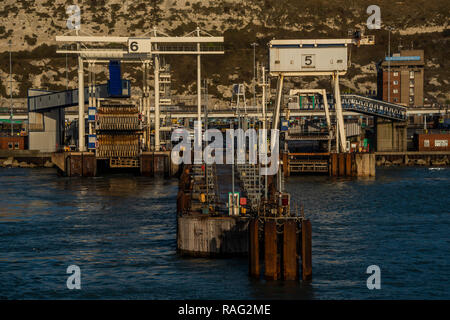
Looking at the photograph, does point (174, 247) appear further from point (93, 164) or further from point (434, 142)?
point (434, 142)

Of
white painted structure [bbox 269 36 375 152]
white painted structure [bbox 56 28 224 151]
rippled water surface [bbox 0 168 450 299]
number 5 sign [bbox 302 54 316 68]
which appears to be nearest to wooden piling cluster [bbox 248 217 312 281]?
rippled water surface [bbox 0 168 450 299]

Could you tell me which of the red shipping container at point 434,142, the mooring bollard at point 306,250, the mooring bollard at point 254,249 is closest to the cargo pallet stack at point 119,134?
the red shipping container at point 434,142

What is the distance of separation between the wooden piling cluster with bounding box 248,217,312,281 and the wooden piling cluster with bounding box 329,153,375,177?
2332 inches

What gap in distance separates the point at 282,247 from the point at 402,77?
158 meters

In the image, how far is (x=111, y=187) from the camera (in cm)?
8275

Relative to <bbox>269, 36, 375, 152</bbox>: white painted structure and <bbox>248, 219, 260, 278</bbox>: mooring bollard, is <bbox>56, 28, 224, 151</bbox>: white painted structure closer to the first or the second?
<bbox>269, 36, 375, 152</bbox>: white painted structure

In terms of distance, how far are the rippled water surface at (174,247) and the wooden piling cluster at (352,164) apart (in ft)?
44.0

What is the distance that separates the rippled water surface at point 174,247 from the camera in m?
36.3

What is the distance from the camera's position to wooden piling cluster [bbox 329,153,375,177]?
94.0 meters

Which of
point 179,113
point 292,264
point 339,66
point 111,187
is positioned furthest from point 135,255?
point 179,113

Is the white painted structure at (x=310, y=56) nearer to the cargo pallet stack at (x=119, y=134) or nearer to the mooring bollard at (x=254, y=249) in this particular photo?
the cargo pallet stack at (x=119, y=134)

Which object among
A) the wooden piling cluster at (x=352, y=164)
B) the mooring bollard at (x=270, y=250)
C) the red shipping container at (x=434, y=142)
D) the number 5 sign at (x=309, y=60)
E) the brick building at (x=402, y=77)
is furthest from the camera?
the brick building at (x=402, y=77)

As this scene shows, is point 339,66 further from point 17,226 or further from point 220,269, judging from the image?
point 220,269

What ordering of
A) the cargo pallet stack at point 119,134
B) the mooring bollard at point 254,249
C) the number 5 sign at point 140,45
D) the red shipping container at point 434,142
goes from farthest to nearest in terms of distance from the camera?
the red shipping container at point 434,142 < the cargo pallet stack at point 119,134 < the number 5 sign at point 140,45 < the mooring bollard at point 254,249
